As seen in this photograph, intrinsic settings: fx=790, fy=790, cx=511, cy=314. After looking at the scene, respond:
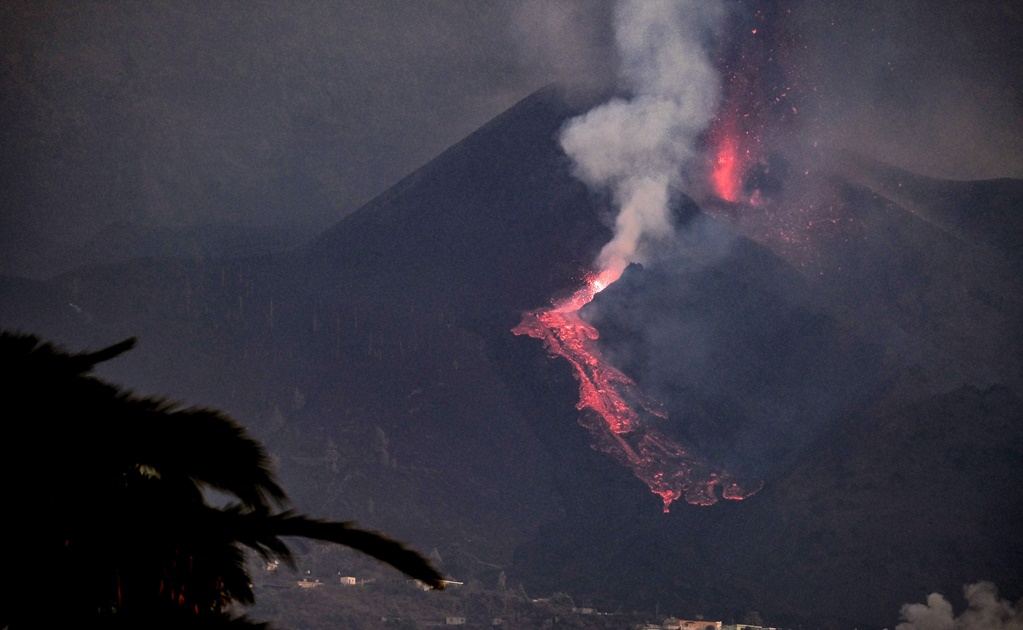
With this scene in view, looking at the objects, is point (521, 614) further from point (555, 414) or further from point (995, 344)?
point (995, 344)

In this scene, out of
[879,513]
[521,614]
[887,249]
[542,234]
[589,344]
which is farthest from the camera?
[542,234]

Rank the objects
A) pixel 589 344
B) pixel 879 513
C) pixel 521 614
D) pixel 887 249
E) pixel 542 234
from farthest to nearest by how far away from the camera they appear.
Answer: pixel 542 234 < pixel 887 249 < pixel 589 344 < pixel 879 513 < pixel 521 614

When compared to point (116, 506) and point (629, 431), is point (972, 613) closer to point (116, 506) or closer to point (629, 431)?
point (629, 431)

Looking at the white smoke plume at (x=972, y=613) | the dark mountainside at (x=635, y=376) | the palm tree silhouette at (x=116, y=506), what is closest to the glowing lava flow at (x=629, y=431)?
the dark mountainside at (x=635, y=376)

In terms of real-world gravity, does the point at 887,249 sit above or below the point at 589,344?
above

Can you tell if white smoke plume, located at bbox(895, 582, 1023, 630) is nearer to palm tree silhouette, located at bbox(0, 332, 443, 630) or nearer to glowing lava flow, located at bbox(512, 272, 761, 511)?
glowing lava flow, located at bbox(512, 272, 761, 511)

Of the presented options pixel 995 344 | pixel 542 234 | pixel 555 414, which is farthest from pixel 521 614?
pixel 995 344
